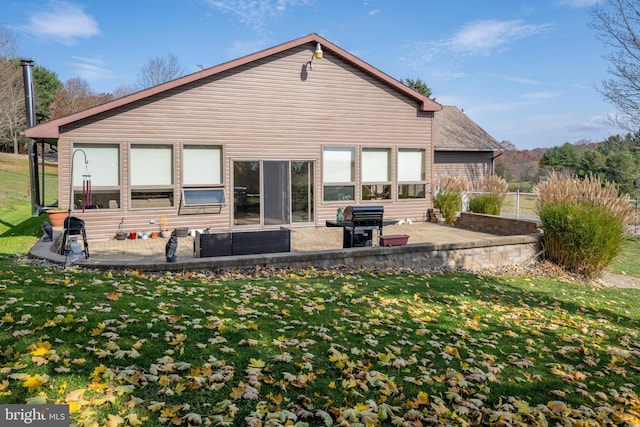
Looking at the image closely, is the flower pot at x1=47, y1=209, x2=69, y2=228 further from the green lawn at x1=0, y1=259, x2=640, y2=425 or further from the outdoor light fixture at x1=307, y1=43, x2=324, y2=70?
the outdoor light fixture at x1=307, y1=43, x2=324, y2=70

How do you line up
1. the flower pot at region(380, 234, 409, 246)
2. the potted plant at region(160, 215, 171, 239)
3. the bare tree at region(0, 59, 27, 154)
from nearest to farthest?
the flower pot at region(380, 234, 409, 246), the potted plant at region(160, 215, 171, 239), the bare tree at region(0, 59, 27, 154)

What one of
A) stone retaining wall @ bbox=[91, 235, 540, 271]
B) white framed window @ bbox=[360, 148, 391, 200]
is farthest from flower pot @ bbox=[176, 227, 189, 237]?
white framed window @ bbox=[360, 148, 391, 200]

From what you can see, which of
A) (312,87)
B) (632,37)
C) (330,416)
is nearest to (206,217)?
(312,87)

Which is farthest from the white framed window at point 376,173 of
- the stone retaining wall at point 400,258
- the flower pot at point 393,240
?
the flower pot at point 393,240

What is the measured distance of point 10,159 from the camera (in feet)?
122

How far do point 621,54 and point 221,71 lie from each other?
11.3 metres

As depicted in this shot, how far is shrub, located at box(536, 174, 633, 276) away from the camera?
9.76 metres

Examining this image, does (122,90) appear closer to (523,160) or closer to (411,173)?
(523,160)

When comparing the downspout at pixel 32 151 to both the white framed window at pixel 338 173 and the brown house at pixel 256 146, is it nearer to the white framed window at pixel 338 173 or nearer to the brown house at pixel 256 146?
the brown house at pixel 256 146

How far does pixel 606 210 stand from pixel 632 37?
5.49m

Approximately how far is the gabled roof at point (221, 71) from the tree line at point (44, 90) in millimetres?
23369

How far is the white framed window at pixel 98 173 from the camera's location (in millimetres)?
11250

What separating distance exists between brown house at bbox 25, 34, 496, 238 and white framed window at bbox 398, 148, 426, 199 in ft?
0.12

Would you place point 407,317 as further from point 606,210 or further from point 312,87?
point 312,87
